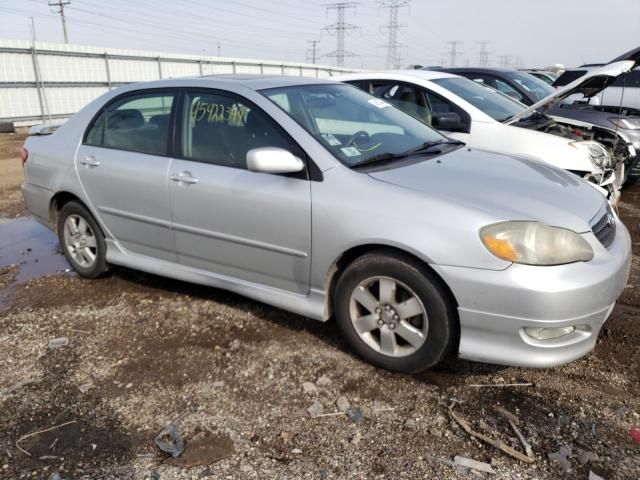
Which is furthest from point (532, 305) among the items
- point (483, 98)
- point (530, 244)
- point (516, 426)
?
point (483, 98)

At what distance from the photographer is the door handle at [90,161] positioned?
4125mm

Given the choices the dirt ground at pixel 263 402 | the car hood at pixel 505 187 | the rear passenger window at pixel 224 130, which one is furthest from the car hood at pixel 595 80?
the rear passenger window at pixel 224 130

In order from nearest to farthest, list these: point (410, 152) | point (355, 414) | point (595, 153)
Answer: point (355, 414)
point (410, 152)
point (595, 153)

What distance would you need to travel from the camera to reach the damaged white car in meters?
5.22

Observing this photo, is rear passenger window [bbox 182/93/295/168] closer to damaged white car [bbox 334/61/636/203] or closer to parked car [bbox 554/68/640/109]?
damaged white car [bbox 334/61/636/203]

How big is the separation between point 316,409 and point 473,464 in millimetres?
814

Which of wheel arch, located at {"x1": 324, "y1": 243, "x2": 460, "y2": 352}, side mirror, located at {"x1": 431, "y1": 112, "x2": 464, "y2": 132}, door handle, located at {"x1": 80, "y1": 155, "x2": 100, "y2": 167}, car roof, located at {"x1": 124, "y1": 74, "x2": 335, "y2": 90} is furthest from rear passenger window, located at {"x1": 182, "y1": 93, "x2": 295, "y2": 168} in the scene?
side mirror, located at {"x1": 431, "y1": 112, "x2": 464, "y2": 132}

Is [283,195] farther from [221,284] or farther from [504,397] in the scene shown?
[504,397]

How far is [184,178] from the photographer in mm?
3584

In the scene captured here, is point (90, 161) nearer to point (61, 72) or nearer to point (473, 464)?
point (473, 464)

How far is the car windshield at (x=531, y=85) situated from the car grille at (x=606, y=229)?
5459 millimetres

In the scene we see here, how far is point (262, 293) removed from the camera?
11.3 feet

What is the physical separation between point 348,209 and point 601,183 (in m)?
3.41

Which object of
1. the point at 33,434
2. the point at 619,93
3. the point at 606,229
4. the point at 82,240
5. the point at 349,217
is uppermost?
the point at 619,93
